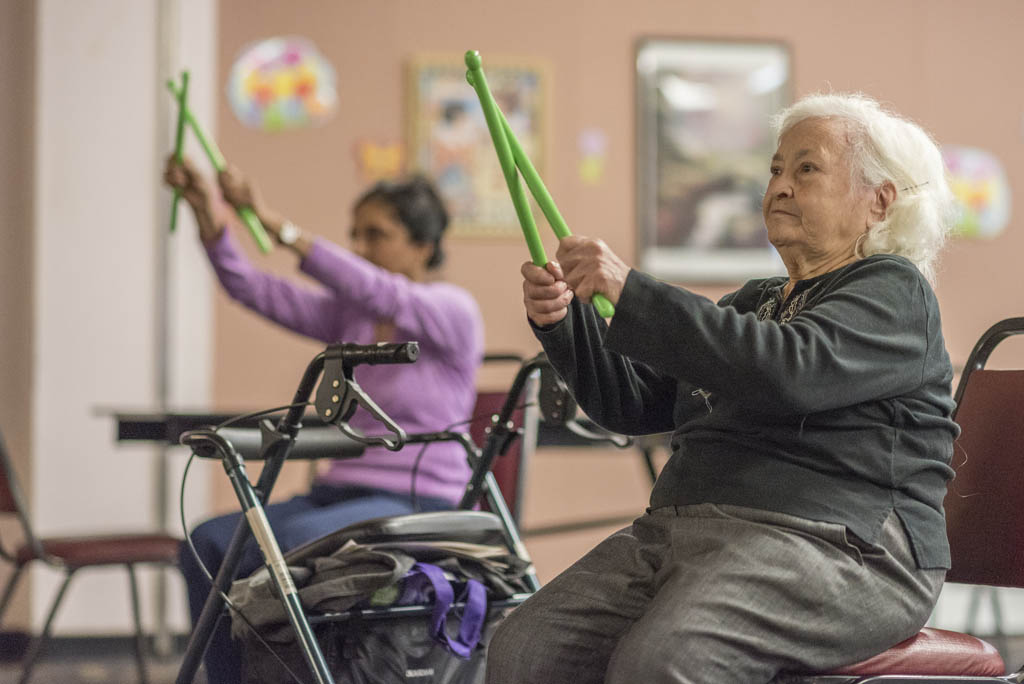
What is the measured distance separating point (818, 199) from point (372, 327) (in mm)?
1427

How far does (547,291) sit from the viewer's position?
55.5 inches

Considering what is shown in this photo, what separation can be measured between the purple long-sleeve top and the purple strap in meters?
0.68

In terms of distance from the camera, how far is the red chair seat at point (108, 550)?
281cm

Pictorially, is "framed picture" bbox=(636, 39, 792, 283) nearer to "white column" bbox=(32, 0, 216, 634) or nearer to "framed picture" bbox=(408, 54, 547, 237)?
"framed picture" bbox=(408, 54, 547, 237)

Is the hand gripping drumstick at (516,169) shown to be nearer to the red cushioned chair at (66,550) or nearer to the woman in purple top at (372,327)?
the woman in purple top at (372,327)

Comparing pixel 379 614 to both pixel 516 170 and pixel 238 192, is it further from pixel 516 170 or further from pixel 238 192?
pixel 238 192

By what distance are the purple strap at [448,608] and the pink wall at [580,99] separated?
7.93ft

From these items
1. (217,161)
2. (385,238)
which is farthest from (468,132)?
(217,161)

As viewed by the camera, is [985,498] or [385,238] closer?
[985,498]

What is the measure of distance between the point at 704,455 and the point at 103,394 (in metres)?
2.84

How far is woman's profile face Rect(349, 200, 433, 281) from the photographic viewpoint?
283 cm

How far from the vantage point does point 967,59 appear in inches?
175

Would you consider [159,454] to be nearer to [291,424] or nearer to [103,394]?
[103,394]

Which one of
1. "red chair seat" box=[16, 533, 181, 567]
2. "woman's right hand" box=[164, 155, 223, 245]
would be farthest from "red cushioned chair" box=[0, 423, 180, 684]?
"woman's right hand" box=[164, 155, 223, 245]
